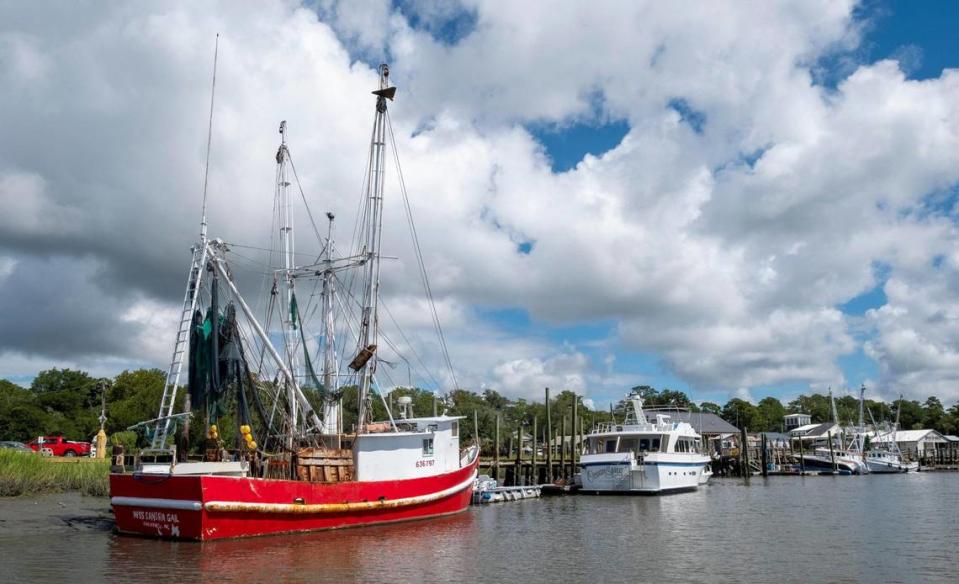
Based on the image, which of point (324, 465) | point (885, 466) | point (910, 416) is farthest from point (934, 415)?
point (324, 465)

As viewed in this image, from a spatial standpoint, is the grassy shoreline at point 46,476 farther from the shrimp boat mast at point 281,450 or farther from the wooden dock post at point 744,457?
the wooden dock post at point 744,457

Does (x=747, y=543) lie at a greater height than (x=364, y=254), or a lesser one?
lesser

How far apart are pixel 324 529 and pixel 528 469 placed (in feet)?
109

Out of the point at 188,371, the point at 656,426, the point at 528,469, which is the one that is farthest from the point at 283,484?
the point at 528,469

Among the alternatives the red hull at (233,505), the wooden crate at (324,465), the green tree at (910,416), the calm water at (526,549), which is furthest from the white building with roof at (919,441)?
the red hull at (233,505)

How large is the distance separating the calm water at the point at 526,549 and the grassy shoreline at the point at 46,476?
1578 mm

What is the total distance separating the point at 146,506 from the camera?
2156cm

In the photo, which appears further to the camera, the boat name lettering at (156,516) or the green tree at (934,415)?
the green tree at (934,415)

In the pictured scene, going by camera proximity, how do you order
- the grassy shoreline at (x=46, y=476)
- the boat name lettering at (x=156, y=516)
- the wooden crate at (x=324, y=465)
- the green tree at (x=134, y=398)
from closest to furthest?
the boat name lettering at (x=156, y=516) → the wooden crate at (x=324, y=465) → the grassy shoreline at (x=46, y=476) → the green tree at (x=134, y=398)

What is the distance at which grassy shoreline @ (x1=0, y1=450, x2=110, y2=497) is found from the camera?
3003cm

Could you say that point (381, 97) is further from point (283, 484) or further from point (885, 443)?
point (885, 443)

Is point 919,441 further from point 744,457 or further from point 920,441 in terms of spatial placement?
point 744,457

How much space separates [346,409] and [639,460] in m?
19.8

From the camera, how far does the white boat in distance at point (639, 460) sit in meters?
42.1
